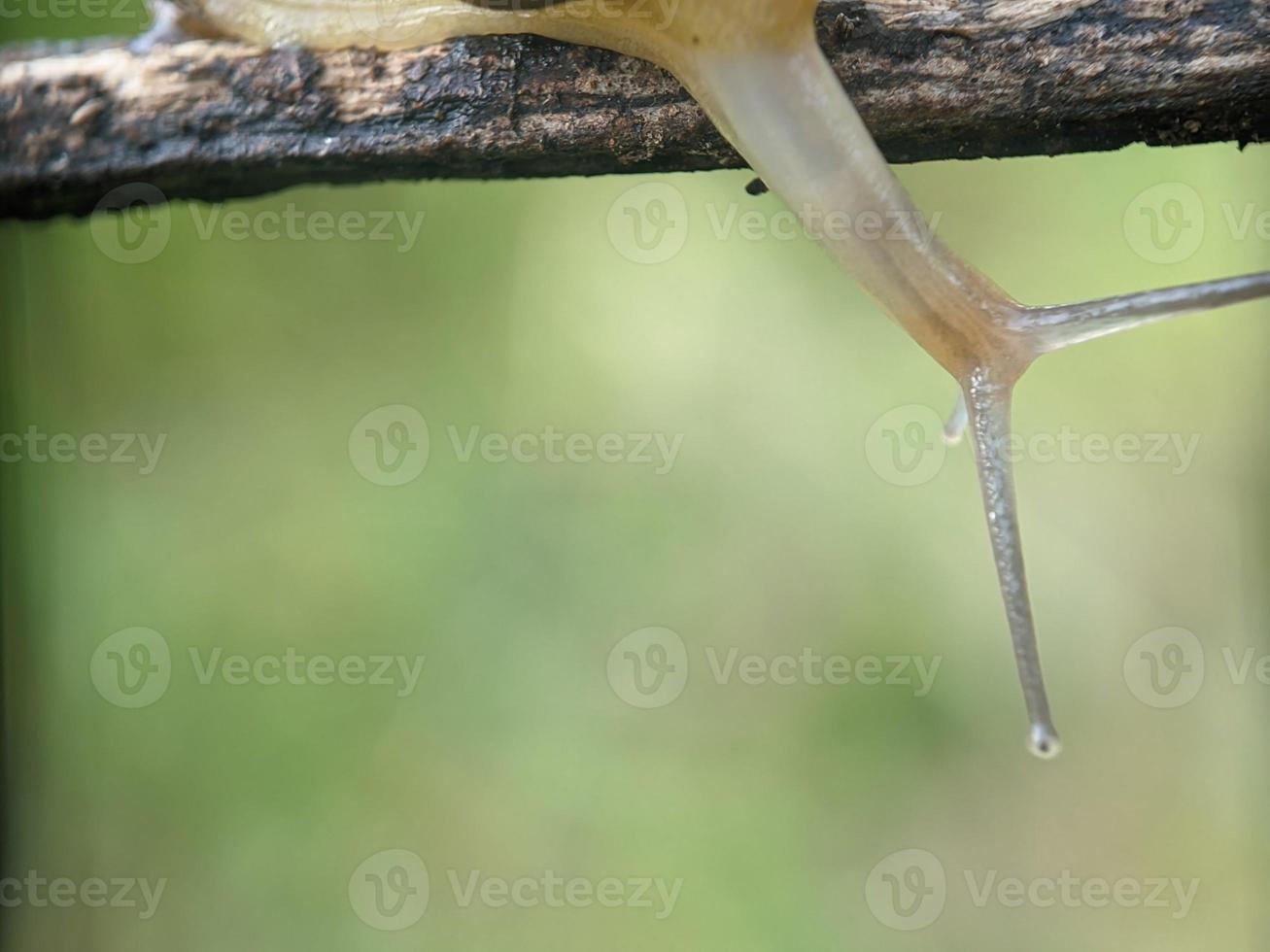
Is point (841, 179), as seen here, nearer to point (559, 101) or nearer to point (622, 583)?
point (559, 101)

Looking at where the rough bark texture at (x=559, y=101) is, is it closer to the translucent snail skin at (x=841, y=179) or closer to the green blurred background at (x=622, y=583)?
the translucent snail skin at (x=841, y=179)

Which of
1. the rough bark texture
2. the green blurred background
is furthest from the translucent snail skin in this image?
the green blurred background

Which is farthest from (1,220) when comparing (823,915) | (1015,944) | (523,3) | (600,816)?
(1015,944)

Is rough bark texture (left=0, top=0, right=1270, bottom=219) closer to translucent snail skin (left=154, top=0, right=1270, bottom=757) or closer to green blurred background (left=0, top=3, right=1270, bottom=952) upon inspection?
translucent snail skin (left=154, top=0, right=1270, bottom=757)

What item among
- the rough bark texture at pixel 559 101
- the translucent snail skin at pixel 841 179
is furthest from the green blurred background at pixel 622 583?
the translucent snail skin at pixel 841 179

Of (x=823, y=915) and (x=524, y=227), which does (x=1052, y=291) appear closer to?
(x=524, y=227)

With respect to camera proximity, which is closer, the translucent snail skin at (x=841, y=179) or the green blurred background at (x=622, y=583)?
the translucent snail skin at (x=841, y=179)
